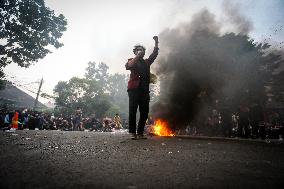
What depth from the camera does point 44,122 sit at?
77.3ft

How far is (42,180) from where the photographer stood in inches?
67.5

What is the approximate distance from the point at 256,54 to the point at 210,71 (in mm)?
11240

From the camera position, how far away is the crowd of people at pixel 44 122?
697 inches

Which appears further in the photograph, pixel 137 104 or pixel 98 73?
pixel 98 73

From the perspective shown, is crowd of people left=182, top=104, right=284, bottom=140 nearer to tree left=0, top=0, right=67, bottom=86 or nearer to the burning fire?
the burning fire

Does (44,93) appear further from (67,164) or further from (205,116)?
(67,164)

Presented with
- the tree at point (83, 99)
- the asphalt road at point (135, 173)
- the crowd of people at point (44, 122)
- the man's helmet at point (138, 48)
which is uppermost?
the tree at point (83, 99)

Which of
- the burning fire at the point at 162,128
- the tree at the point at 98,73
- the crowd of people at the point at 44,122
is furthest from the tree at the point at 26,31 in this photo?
the tree at the point at 98,73

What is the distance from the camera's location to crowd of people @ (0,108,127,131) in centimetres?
1770

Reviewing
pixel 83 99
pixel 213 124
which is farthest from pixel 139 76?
pixel 83 99

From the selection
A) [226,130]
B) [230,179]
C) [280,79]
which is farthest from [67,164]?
[280,79]

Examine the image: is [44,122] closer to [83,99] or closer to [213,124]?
[213,124]

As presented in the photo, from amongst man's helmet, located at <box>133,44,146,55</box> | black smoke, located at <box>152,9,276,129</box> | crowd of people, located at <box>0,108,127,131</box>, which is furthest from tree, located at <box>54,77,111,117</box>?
man's helmet, located at <box>133,44,146,55</box>

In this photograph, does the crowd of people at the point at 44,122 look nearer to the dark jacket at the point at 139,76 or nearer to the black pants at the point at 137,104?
the black pants at the point at 137,104
